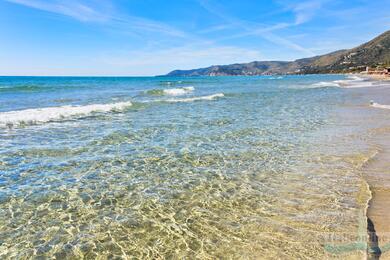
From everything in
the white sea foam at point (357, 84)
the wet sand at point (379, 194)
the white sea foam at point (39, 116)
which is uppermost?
the wet sand at point (379, 194)

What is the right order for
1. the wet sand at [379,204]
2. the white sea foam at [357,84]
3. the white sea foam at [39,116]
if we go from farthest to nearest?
1. the white sea foam at [357,84]
2. the white sea foam at [39,116]
3. the wet sand at [379,204]

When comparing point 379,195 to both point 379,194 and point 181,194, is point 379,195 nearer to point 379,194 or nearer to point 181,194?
point 379,194

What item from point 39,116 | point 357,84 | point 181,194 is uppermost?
point 181,194

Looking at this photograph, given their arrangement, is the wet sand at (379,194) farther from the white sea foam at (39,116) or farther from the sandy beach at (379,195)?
the white sea foam at (39,116)

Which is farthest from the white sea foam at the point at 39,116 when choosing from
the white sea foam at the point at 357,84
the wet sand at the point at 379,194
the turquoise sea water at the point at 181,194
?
the white sea foam at the point at 357,84

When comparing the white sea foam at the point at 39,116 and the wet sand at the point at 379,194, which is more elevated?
the wet sand at the point at 379,194

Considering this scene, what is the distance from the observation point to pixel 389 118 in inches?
664

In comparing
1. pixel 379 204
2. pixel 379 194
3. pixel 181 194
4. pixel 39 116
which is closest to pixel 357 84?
pixel 39 116

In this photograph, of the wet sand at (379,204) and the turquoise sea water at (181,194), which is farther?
the turquoise sea water at (181,194)

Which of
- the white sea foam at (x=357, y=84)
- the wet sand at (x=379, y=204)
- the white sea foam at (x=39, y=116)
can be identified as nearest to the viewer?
the wet sand at (x=379, y=204)

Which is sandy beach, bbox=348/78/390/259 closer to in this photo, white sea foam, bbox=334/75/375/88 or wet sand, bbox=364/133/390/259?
wet sand, bbox=364/133/390/259

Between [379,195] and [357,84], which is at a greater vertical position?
[379,195]

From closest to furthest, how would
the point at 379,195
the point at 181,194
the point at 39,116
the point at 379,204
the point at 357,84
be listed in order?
the point at 379,204
the point at 379,195
the point at 181,194
the point at 39,116
the point at 357,84

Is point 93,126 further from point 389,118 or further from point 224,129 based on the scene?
point 389,118
